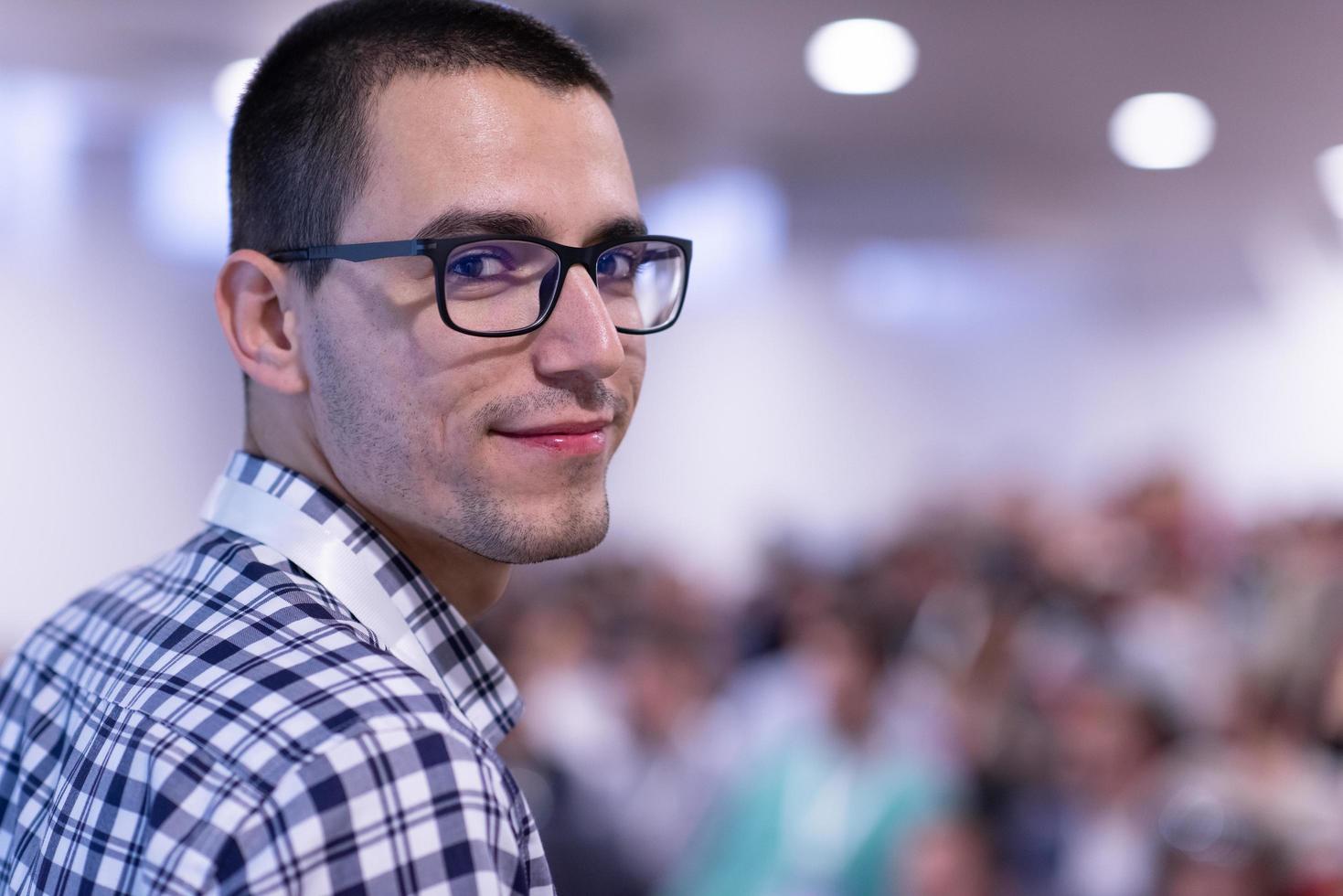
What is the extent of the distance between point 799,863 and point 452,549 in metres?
2.33

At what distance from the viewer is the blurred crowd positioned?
284cm

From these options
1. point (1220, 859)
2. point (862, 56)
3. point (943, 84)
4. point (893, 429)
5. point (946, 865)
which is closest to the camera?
point (1220, 859)

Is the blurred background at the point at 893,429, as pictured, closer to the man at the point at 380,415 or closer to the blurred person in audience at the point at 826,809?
the blurred person in audience at the point at 826,809

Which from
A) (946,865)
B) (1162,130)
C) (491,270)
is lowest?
(946,865)

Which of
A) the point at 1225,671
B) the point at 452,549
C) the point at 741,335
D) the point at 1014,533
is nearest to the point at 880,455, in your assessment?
the point at 741,335

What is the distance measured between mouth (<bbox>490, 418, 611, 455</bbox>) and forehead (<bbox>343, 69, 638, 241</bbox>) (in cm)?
15

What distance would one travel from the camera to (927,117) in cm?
540

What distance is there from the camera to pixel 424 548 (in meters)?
1.02

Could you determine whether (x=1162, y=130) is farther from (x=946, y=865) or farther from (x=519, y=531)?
(x=519, y=531)

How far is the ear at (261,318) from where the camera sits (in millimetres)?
1010

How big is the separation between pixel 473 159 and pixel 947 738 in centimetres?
283

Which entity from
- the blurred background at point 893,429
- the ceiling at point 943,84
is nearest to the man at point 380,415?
the blurred background at point 893,429

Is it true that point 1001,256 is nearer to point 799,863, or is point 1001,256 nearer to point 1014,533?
point 1014,533

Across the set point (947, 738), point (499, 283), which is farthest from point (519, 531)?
point (947, 738)
